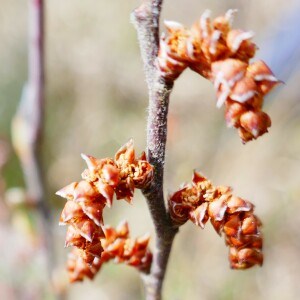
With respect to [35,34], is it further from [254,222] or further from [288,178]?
[288,178]

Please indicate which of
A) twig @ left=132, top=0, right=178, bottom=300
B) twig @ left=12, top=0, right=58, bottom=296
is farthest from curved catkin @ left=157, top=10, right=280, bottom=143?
twig @ left=12, top=0, right=58, bottom=296

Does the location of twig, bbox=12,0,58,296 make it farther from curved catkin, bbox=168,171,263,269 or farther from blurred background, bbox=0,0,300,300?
curved catkin, bbox=168,171,263,269

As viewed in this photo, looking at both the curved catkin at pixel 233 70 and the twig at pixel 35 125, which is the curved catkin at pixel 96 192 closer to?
the curved catkin at pixel 233 70

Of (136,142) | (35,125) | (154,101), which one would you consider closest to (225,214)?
(154,101)

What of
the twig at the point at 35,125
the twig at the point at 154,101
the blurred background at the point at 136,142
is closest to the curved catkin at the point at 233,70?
the twig at the point at 154,101

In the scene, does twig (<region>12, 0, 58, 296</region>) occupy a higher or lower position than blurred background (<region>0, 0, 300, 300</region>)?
higher

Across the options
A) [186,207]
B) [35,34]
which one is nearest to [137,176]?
[186,207]
